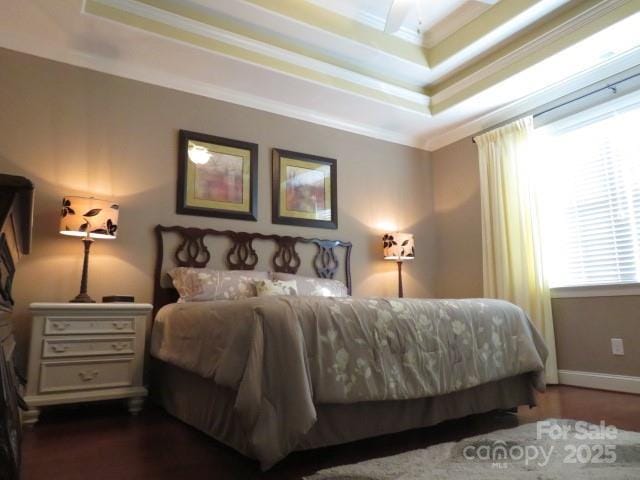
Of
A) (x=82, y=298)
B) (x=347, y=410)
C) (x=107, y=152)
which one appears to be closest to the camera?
(x=347, y=410)

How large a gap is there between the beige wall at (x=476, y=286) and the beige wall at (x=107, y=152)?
1106 millimetres

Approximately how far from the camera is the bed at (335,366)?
4.99ft

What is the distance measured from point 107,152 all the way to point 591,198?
3.70 metres

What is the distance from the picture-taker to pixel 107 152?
319 centimetres

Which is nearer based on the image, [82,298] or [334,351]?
[334,351]

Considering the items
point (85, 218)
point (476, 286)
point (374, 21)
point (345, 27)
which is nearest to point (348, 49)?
point (345, 27)

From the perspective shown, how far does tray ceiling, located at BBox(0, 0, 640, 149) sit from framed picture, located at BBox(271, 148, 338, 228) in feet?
1.42

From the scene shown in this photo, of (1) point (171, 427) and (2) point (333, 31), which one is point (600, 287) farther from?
(1) point (171, 427)

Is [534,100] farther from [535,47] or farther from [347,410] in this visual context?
[347,410]

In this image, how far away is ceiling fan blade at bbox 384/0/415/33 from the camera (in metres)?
2.48

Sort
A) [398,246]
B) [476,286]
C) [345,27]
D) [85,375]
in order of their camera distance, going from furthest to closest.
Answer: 1. [476,286]
2. [398,246]
3. [345,27]
4. [85,375]

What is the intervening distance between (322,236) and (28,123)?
7.81 feet

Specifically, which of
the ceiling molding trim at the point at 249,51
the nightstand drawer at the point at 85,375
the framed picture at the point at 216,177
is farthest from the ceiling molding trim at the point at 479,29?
the nightstand drawer at the point at 85,375

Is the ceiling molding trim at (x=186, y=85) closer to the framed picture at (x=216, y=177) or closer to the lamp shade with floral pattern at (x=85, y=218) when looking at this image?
the framed picture at (x=216, y=177)
